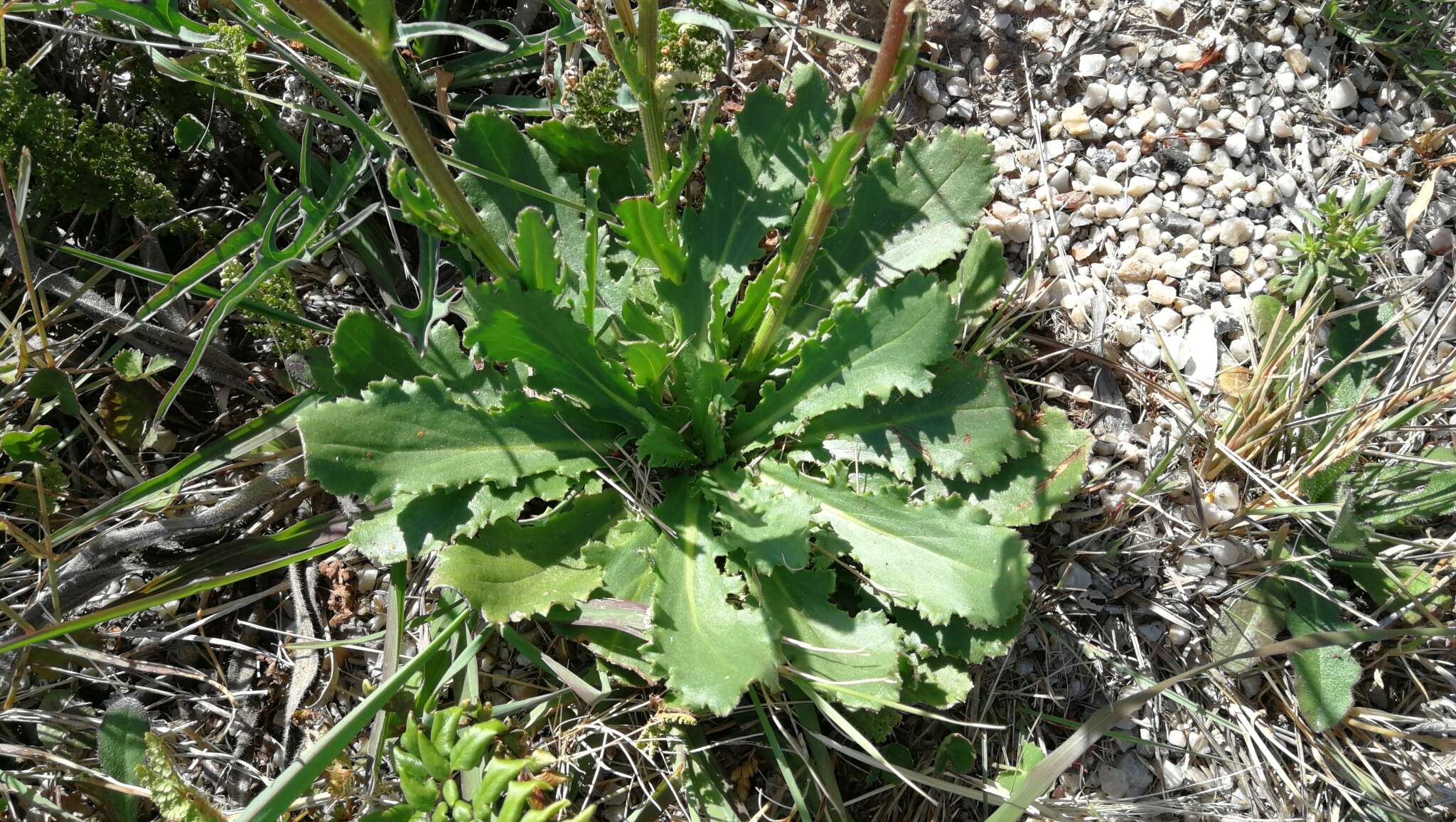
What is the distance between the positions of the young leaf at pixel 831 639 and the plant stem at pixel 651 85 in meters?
1.04

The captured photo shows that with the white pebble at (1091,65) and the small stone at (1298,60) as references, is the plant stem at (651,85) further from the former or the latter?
the small stone at (1298,60)

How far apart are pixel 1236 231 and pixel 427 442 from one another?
7.68 ft

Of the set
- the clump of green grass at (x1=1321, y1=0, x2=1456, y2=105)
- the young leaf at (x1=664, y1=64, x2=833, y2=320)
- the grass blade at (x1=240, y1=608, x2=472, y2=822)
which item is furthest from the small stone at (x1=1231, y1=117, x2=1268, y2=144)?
the grass blade at (x1=240, y1=608, x2=472, y2=822)

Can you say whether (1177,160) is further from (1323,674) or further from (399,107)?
(399,107)

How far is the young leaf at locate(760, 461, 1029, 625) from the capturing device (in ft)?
7.02

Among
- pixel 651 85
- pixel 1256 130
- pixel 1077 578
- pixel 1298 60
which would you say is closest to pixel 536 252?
pixel 651 85

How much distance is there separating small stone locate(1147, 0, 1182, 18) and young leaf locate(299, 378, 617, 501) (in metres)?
2.22

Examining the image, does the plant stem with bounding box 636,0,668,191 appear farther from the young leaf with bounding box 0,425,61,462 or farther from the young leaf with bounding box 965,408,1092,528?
the young leaf with bounding box 0,425,61,462

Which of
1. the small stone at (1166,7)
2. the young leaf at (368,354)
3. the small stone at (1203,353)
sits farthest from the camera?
the small stone at (1166,7)

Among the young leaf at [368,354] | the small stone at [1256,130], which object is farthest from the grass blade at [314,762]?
the small stone at [1256,130]

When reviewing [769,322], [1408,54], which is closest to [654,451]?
[769,322]

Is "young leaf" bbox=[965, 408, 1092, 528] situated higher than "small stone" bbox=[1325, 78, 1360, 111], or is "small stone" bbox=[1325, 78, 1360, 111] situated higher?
"small stone" bbox=[1325, 78, 1360, 111]

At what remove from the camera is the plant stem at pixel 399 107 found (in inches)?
46.9

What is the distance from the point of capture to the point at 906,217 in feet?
8.48
